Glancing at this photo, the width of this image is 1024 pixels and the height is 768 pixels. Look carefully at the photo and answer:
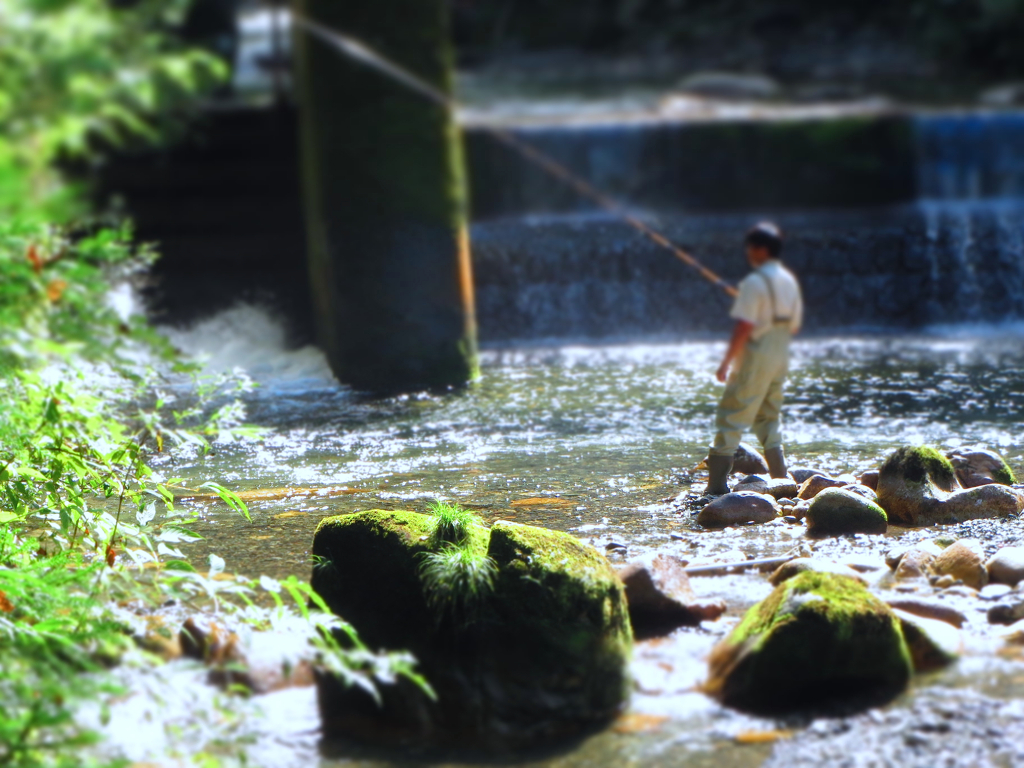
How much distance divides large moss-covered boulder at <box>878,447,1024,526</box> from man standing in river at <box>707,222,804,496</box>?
717 mm

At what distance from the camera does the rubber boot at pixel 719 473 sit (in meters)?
6.00

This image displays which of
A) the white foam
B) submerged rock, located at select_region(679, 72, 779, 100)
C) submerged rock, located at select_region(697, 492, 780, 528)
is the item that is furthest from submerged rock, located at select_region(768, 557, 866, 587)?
submerged rock, located at select_region(679, 72, 779, 100)

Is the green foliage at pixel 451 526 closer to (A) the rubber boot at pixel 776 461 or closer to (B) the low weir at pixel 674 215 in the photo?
(A) the rubber boot at pixel 776 461

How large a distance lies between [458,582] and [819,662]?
47.6 inches

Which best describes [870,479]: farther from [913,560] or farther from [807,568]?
[807,568]

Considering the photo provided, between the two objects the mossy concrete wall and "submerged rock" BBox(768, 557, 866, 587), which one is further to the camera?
the mossy concrete wall

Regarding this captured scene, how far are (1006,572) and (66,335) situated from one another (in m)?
3.63

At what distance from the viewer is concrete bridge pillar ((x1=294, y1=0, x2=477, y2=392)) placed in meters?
9.09

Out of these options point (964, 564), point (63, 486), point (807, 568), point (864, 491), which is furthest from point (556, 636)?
point (864, 491)

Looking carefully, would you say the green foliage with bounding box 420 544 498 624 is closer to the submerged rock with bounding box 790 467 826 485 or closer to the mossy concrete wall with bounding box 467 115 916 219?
the submerged rock with bounding box 790 467 826 485

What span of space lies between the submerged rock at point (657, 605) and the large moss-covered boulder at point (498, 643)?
27 cm

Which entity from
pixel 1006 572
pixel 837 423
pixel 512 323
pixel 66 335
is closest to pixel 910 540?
pixel 1006 572

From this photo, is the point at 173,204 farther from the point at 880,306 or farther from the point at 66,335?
the point at 66,335

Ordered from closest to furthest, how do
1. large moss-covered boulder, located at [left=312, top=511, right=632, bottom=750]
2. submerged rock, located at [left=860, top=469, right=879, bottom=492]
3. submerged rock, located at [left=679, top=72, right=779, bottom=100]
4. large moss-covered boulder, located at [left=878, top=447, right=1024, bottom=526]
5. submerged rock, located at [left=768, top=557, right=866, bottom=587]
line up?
large moss-covered boulder, located at [left=312, top=511, right=632, bottom=750], submerged rock, located at [left=768, top=557, right=866, bottom=587], large moss-covered boulder, located at [left=878, top=447, right=1024, bottom=526], submerged rock, located at [left=860, top=469, right=879, bottom=492], submerged rock, located at [left=679, top=72, right=779, bottom=100]
